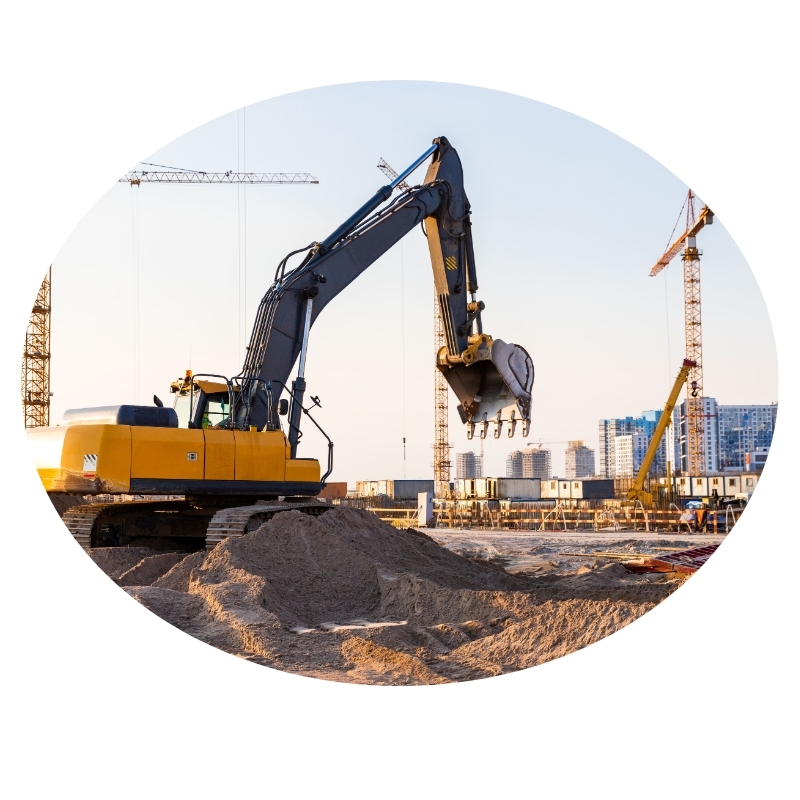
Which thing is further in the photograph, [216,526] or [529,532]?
[529,532]

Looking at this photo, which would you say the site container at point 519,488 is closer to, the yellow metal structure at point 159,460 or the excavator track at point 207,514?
the excavator track at point 207,514

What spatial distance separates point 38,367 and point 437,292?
18935mm

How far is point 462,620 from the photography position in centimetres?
762

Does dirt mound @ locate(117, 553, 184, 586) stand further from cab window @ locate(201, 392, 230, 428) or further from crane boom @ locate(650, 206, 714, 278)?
crane boom @ locate(650, 206, 714, 278)

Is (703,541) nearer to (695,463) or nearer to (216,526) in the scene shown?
(216,526)

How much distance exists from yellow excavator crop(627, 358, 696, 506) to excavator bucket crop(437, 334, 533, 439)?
832 inches

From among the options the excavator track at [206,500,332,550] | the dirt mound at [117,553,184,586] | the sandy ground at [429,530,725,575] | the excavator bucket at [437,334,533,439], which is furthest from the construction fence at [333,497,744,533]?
the dirt mound at [117,553,184,586]

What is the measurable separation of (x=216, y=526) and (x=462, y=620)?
9.92 feet

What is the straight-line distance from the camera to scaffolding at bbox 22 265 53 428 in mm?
26047

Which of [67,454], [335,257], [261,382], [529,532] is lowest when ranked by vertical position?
[529,532]

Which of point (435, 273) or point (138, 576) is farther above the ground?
point (435, 273)

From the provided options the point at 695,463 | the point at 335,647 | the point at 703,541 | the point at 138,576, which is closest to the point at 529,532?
the point at 703,541

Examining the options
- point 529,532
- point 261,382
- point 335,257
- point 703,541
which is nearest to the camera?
point 261,382

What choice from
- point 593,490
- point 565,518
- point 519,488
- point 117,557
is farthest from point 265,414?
point 593,490
